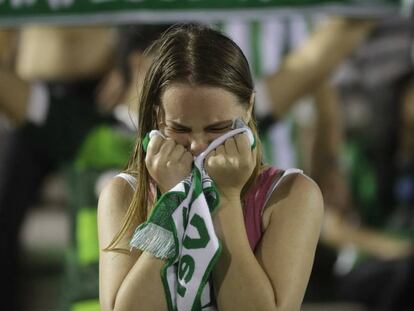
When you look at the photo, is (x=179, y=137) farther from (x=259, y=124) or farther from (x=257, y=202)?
(x=259, y=124)

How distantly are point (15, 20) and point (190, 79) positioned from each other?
2121 mm

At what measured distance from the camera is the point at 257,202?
1914 mm

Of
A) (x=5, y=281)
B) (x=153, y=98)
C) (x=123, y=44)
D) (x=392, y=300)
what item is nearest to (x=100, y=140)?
(x=123, y=44)

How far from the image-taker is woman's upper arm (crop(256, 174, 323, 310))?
5.96 ft

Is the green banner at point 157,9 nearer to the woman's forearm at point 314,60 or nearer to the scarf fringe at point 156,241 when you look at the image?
the woman's forearm at point 314,60

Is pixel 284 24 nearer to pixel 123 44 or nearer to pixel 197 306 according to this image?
pixel 123 44

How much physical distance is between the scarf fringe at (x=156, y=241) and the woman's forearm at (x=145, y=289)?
0.04 ft

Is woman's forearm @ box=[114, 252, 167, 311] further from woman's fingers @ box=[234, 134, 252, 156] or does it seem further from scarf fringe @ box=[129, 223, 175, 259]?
woman's fingers @ box=[234, 134, 252, 156]

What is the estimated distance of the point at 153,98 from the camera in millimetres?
1901

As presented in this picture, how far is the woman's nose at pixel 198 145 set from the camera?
1832mm

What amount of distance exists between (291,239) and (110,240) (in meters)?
0.33

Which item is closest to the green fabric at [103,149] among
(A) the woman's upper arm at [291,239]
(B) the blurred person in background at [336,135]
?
(B) the blurred person in background at [336,135]

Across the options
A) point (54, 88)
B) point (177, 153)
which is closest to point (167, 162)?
point (177, 153)

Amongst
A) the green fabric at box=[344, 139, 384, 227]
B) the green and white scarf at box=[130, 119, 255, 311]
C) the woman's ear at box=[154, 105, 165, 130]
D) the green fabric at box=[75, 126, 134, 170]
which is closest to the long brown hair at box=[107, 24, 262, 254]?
the woman's ear at box=[154, 105, 165, 130]
